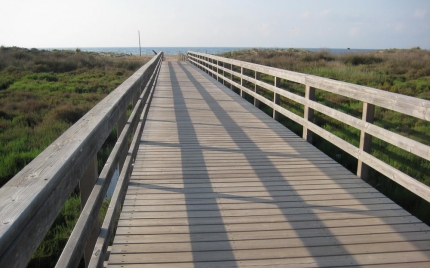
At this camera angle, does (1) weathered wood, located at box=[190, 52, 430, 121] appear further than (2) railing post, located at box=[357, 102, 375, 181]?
A: No

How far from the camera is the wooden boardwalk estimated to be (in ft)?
9.48

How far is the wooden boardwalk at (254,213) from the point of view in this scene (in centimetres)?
289

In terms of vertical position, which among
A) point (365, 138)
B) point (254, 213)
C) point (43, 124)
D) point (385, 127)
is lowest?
point (43, 124)

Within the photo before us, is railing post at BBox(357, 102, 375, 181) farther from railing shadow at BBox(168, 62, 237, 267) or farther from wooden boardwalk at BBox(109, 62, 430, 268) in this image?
railing shadow at BBox(168, 62, 237, 267)

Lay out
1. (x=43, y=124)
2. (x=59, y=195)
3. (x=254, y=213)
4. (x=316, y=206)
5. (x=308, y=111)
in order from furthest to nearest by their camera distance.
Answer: (x=43, y=124) < (x=308, y=111) < (x=316, y=206) < (x=254, y=213) < (x=59, y=195)

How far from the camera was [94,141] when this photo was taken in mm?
2430

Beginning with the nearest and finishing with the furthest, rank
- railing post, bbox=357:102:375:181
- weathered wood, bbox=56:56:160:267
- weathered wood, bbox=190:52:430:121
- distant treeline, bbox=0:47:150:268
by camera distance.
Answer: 1. weathered wood, bbox=56:56:160:267
2. weathered wood, bbox=190:52:430:121
3. railing post, bbox=357:102:375:181
4. distant treeline, bbox=0:47:150:268

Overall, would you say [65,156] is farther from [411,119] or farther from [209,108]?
[411,119]

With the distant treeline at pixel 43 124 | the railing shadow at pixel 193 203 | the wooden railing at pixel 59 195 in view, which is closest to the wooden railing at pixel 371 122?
the railing shadow at pixel 193 203

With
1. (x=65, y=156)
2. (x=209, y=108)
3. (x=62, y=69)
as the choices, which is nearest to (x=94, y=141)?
(x=65, y=156)

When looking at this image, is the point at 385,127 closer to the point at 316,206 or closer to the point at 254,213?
the point at 316,206

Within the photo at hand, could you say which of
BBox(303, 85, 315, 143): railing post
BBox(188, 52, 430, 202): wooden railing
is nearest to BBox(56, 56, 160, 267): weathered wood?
BBox(188, 52, 430, 202): wooden railing

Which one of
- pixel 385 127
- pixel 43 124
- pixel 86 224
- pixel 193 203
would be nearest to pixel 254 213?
pixel 193 203

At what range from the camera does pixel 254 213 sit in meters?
3.58
